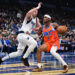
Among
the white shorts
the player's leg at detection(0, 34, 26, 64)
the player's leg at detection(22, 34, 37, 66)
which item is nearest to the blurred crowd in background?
the player's leg at detection(0, 34, 26, 64)

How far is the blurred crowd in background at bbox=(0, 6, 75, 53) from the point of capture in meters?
14.9

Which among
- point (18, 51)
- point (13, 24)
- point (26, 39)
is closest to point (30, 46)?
point (26, 39)

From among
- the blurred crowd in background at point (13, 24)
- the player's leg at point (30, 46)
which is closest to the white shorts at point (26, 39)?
the player's leg at point (30, 46)

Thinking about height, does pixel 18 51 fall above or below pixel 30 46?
below

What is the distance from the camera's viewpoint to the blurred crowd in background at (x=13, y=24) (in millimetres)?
14933

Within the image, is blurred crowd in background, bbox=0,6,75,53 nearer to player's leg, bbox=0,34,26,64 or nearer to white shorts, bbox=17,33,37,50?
player's leg, bbox=0,34,26,64

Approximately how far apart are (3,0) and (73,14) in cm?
1085

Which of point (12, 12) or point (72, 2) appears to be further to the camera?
point (72, 2)

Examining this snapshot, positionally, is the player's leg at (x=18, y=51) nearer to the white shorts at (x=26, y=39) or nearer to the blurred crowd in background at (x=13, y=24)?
the white shorts at (x=26, y=39)

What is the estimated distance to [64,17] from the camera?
3166 cm

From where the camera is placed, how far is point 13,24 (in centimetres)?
2036

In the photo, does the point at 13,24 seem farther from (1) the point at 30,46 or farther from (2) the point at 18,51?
(1) the point at 30,46

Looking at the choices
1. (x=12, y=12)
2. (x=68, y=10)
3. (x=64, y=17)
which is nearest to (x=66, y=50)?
(x=12, y=12)

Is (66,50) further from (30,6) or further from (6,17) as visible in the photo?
(30,6)
